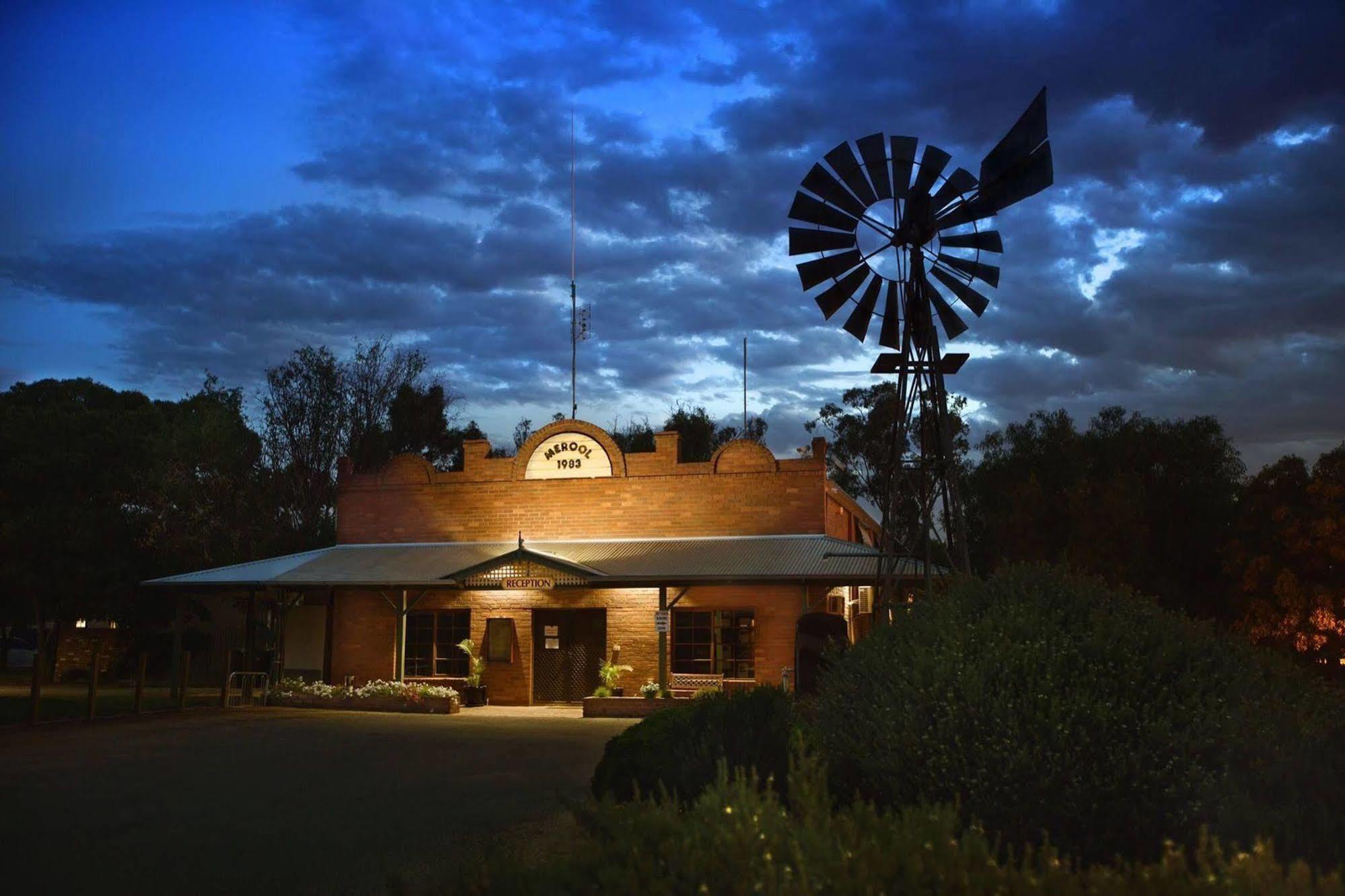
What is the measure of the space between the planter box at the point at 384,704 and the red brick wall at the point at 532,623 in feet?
7.26

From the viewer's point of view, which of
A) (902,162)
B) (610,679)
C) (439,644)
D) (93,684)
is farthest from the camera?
(439,644)

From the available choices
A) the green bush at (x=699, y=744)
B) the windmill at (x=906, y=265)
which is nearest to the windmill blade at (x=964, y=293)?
the windmill at (x=906, y=265)

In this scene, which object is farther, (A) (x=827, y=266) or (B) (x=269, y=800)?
(A) (x=827, y=266)

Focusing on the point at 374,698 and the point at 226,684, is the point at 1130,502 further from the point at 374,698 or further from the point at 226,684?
the point at 226,684

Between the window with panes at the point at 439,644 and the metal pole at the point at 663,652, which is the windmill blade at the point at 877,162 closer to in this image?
the metal pole at the point at 663,652

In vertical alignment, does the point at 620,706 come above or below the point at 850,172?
below

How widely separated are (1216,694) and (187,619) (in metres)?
34.9

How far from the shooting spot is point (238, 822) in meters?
10.8

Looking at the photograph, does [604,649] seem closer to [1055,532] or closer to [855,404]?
[1055,532]

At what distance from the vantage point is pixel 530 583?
81.7 feet

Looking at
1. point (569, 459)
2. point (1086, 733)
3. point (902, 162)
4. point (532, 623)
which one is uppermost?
point (902, 162)

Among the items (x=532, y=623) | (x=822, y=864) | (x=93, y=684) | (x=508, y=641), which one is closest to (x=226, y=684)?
(x=93, y=684)

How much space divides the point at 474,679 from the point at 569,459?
5.81 metres

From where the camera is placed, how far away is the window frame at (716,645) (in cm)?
2586
